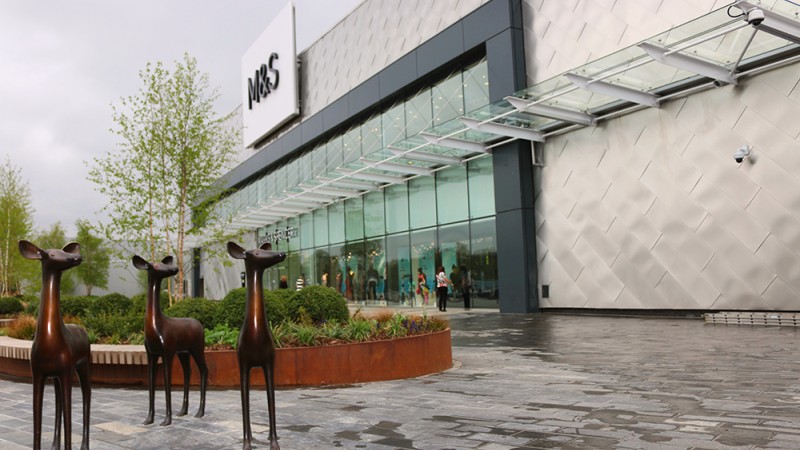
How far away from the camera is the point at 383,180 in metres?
28.2

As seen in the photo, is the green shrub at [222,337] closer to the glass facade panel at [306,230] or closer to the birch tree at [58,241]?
the glass facade panel at [306,230]

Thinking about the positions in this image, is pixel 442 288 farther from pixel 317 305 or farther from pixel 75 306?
pixel 317 305

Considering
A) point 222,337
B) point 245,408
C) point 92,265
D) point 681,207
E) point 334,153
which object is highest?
point 334,153

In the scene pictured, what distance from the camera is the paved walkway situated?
520 centimetres

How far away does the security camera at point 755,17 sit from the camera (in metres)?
12.7

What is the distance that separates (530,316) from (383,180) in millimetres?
10797

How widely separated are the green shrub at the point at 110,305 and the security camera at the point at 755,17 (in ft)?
52.3

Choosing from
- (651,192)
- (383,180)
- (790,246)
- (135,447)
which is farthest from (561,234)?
(135,447)

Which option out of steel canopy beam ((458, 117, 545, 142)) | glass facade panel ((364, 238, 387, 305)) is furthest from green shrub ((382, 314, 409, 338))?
glass facade panel ((364, 238, 387, 305))

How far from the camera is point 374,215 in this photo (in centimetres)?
3077

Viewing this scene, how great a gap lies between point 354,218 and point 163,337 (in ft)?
87.0

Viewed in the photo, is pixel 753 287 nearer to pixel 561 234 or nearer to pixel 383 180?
pixel 561 234

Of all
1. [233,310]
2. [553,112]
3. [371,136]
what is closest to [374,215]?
[371,136]

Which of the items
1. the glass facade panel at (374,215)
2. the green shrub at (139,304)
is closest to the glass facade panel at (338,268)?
the glass facade panel at (374,215)
